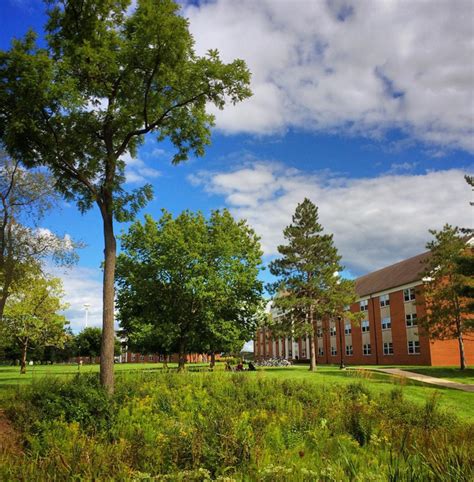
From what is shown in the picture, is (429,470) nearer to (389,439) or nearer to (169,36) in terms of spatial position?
(389,439)

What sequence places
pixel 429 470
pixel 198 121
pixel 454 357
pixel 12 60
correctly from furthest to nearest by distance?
pixel 454 357 → pixel 198 121 → pixel 12 60 → pixel 429 470

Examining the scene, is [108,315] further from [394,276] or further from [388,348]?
[394,276]

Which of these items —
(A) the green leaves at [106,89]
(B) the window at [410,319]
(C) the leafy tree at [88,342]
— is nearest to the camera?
(A) the green leaves at [106,89]

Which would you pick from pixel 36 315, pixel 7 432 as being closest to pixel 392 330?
pixel 36 315

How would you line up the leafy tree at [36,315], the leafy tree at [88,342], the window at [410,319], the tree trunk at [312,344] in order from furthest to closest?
the leafy tree at [88,342] → the window at [410,319] → the leafy tree at [36,315] → the tree trunk at [312,344]

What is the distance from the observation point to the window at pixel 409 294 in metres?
49.2

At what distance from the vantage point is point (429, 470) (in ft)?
15.4

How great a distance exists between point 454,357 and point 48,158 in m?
44.0

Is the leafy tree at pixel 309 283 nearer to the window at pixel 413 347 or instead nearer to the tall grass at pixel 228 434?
the window at pixel 413 347

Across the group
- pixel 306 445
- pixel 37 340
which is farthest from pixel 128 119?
pixel 37 340

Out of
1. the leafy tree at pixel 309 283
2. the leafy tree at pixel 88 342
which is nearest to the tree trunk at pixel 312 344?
the leafy tree at pixel 309 283

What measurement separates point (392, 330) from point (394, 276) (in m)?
6.86

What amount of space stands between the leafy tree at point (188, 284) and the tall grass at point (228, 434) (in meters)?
16.4

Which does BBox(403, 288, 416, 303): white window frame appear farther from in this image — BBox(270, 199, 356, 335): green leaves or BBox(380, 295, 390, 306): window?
BBox(270, 199, 356, 335): green leaves
